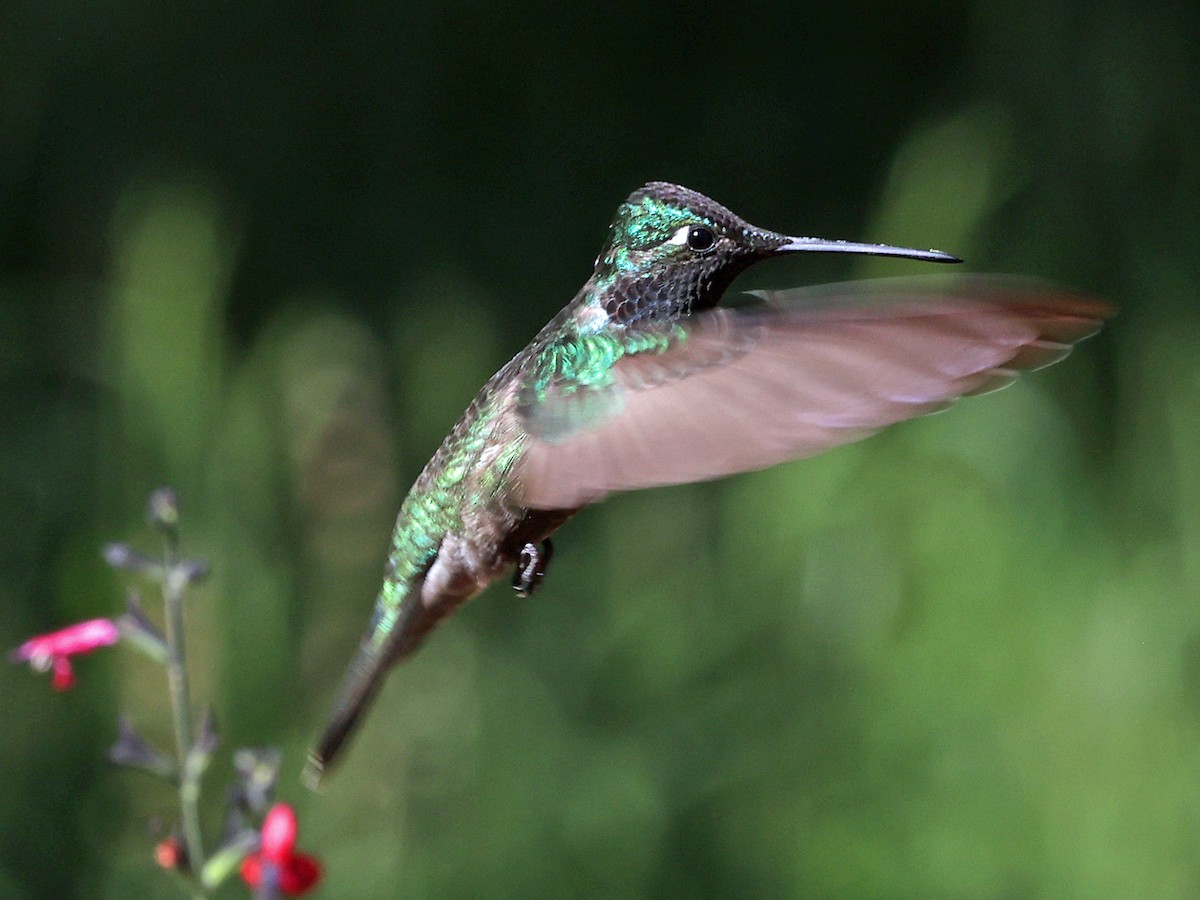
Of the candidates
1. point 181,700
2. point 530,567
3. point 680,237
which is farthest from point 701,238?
point 181,700

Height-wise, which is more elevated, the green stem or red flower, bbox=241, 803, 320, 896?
the green stem

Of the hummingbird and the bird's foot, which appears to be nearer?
the hummingbird

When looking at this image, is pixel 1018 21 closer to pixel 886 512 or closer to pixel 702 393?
pixel 886 512

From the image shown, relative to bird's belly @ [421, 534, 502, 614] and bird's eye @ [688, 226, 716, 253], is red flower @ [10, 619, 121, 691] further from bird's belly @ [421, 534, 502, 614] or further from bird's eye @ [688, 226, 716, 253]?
bird's eye @ [688, 226, 716, 253]

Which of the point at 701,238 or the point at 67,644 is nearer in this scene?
the point at 701,238

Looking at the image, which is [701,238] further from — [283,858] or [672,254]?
[283,858]

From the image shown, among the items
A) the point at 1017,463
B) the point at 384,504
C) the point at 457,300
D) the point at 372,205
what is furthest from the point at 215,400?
the point at 1017,463

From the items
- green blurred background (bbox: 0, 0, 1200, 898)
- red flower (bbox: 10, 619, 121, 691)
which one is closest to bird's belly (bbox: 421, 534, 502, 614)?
red flower (bbox: 10, 619, 121, 691)
